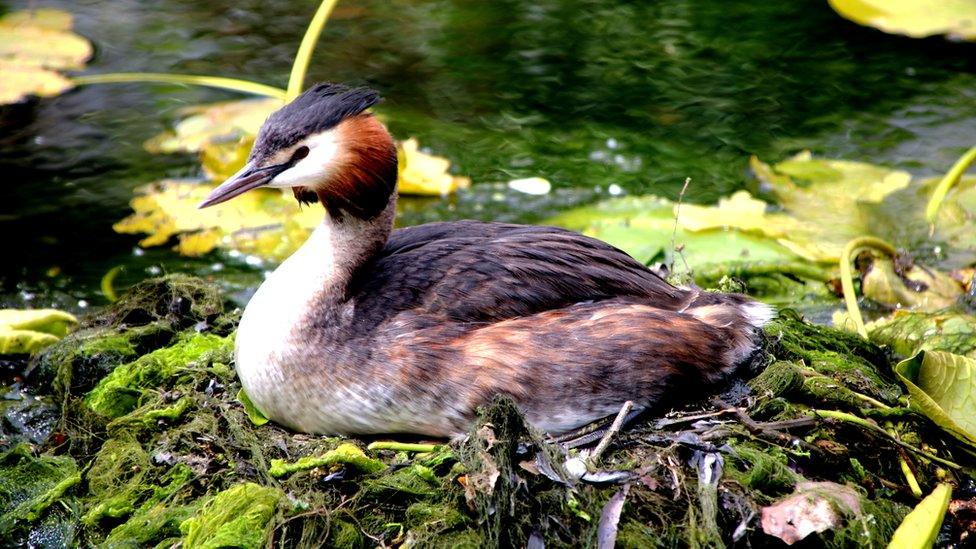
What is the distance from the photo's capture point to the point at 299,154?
4570mm

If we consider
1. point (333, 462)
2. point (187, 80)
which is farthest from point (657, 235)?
point (187, 80)

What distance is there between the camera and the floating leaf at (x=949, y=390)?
4512 mm

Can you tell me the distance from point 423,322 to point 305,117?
90 centimetres

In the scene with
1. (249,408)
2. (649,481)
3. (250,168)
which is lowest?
(249,408)

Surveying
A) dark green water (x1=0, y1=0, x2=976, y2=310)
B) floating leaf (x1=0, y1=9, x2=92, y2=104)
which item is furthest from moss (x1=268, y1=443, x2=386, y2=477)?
floating leaf (x1=0, y1=9, x2=92, y2=104)

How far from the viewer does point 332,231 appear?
4.79 metres

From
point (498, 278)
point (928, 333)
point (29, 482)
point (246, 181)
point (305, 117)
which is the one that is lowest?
point (29, 482)

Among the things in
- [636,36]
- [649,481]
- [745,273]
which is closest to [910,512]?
[649,481]

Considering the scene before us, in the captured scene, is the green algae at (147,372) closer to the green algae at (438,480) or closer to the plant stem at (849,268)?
the green algae at (438,480)

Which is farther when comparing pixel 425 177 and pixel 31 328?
pixel 425 177

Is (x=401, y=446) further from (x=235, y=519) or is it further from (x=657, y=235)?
(x=657, y=235)

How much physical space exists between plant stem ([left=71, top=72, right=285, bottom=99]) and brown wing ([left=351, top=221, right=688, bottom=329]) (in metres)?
2.90

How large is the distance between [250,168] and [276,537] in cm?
139

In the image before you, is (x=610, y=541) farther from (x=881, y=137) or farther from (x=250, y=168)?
(x=881, y=137)
